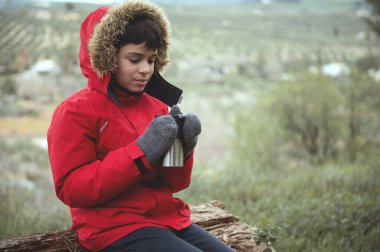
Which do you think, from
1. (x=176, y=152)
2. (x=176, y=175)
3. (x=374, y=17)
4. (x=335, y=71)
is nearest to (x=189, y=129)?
(x=176, y=152)

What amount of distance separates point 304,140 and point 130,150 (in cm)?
1259

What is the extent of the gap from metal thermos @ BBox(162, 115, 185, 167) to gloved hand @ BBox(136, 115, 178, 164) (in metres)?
0.09

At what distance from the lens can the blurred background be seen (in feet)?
15.4

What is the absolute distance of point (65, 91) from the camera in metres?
28.0

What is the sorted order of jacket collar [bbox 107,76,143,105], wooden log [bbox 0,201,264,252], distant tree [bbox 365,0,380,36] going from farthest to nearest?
distant tree [bbox 365,0,380,36]
wooden log [bbox 0,201,264,252]
jacket collar [bbox 107,76,143,105]

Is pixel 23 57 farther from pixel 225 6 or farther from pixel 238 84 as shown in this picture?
pixel 225 6

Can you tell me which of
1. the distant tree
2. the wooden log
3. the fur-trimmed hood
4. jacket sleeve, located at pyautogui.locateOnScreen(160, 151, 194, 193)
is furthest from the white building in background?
the fur-trimmed hood

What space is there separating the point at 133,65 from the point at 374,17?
24.5ft

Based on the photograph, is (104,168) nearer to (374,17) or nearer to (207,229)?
(207,229)

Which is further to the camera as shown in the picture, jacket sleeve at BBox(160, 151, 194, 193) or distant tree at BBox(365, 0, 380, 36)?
distant tree at BBox(365, 0, 380, 36)

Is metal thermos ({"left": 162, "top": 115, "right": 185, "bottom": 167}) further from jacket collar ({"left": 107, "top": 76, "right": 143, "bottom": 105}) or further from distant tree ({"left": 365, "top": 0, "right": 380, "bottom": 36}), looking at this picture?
distant tree ({"left": 365, "top": 0, "right": 380, "bottom": 36})

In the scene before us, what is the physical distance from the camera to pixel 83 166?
2143 millimetres

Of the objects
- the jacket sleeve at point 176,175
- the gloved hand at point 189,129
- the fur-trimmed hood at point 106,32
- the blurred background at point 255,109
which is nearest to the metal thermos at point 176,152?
the gloved hand at point 189,129

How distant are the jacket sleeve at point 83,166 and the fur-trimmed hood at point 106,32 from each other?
31 cm
